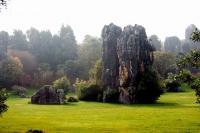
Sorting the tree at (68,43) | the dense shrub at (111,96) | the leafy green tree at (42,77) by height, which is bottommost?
the dense shrub at (111,96)

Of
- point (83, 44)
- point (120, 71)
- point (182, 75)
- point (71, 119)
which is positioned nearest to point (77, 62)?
point (83, 44)

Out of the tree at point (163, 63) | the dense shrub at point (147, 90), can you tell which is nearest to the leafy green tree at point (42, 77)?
the tree at point (163, 63)

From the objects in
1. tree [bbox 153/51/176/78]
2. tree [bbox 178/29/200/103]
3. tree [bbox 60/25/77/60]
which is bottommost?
tree [bbox 178/29/200/103]

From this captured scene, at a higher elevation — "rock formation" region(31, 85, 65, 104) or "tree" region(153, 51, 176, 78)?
"tree" region(153, 51, 176, 78)

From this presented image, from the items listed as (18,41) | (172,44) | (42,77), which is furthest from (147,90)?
(172,44)

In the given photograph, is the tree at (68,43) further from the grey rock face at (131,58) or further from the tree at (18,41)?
the grey rock face at (131,58)

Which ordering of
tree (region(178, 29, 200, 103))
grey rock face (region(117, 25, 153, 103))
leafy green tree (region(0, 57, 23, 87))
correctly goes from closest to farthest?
tree (region(178, 29, 200, 103)) → grey rock face (region(117, 25, 153, 103)) → leafy green tree (region(0, 57, 23, 87))

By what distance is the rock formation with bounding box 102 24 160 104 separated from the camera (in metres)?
69.4

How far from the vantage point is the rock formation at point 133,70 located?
69.4 m

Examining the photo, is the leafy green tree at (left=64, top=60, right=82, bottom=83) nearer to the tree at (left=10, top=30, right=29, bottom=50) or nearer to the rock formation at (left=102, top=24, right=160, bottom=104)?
the tree at (left=10, top=30, right=29, bottom=50)

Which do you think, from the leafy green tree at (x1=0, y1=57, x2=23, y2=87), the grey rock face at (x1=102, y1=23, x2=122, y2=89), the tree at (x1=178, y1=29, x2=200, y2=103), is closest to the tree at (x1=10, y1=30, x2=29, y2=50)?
the leafy green tree at (x1=0, y1=57, x2=23, y2=87)

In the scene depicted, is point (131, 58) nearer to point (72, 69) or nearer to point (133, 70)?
point (133, 70)

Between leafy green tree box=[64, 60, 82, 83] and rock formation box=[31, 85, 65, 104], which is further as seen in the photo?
leafy green tree box=[64, 60, 82, 83]

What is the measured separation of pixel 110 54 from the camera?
258 ft
